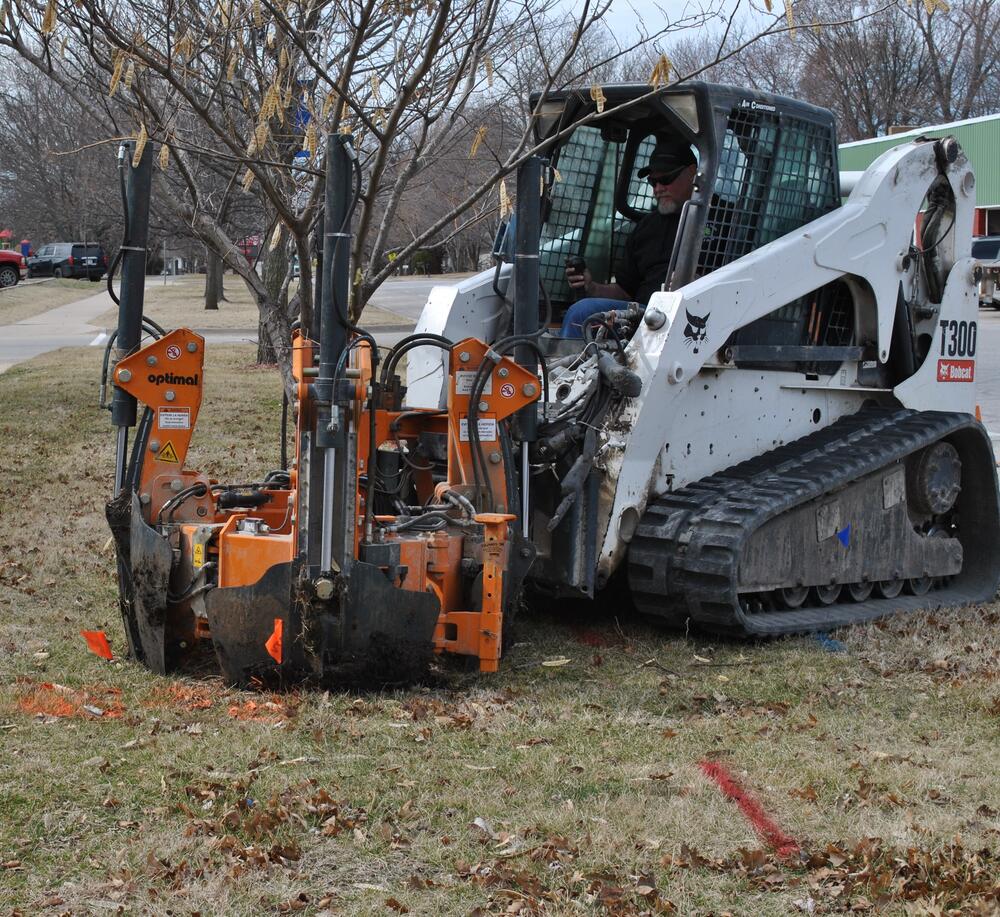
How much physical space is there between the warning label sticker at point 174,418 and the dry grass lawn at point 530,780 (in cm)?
111

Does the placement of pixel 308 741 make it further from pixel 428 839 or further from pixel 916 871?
pixel 916 871

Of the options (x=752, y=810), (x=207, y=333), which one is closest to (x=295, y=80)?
(x=752, y=810)

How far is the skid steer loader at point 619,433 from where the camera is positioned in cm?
614

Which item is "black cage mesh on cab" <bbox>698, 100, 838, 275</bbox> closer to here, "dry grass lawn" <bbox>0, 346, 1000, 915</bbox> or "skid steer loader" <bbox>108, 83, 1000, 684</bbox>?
"skid steer loader" <bbox>108, 83, 1000, 684</bbox>

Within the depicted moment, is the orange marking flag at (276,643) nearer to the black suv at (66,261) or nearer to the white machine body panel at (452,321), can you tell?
the white machine body panel at (452,321)

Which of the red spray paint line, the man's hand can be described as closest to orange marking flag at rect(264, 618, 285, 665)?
the red spray paint line

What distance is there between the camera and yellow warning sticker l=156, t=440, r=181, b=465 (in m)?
6.82

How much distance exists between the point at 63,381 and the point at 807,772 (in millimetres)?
17630

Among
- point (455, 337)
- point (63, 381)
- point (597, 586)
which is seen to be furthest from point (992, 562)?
point (63, 381)

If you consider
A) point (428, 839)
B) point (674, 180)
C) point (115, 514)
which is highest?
point (674, 180)

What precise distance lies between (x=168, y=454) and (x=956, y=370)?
185 inches

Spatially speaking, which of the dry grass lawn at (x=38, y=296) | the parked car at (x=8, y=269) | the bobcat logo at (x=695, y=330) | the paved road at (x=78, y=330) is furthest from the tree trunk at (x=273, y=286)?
the parked car at (x=8, y=269)

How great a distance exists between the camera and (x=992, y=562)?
8.84m

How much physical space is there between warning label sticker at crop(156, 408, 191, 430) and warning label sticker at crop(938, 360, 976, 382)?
14.6 feet
